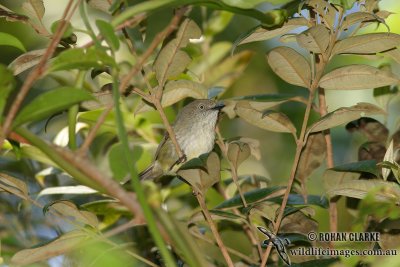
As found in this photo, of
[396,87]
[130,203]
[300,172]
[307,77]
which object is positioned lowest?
[300,172]

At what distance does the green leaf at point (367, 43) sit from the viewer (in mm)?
2016

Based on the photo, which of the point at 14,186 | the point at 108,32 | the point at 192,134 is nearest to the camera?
the point at 108,32

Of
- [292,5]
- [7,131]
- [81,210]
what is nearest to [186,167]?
[81,210]

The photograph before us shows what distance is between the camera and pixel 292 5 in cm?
212

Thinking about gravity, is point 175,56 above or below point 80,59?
below

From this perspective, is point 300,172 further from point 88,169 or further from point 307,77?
point 88,169

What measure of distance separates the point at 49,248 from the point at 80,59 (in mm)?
742

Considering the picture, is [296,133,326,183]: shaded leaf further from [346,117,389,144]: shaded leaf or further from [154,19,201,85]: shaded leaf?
[154,19,201,85]: shaded leaf

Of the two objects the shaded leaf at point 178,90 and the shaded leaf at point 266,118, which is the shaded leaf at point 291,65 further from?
the shaded leaf at point 178,90

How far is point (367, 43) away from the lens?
204 cm

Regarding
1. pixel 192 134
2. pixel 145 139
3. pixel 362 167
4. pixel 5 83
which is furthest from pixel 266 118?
pixel 192 134

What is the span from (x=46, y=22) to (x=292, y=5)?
6.56ft

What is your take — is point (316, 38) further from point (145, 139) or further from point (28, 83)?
point (145, 139)

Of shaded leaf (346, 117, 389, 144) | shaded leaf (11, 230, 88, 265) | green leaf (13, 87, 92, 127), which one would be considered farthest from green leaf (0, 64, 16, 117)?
shaded leaf (346, 117, 389, 144)
